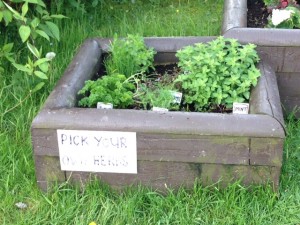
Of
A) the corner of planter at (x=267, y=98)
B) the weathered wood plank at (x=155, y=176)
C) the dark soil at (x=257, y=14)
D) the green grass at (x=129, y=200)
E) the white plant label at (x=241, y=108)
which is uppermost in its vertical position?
the dark soil at (x=257, y=14)

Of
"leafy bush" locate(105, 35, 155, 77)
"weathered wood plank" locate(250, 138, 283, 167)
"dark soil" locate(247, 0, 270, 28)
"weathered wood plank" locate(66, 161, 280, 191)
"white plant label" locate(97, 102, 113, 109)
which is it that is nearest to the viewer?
"weathered wood plank" locate(250, 138, 283, 167)

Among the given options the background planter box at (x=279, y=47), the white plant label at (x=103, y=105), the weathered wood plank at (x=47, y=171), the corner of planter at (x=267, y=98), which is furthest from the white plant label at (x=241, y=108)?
the weathered wood plank at (x=47, y=171)

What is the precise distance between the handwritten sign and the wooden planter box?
1.0 inches

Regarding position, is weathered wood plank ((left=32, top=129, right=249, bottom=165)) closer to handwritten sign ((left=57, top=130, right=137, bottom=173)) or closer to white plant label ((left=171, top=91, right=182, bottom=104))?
handwritten sign ((left=57, top=130, right=137, bottom=173))

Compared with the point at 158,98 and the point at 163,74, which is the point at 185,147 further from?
the point at 163,74

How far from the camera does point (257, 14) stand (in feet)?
13.7

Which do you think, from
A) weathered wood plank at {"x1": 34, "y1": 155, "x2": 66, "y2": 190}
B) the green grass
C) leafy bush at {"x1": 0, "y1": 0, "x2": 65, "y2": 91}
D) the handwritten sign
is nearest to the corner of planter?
the green grass

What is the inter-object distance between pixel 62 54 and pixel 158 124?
1521 millimetres

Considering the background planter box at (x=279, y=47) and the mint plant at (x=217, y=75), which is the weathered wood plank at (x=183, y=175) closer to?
the mint plant at (x=217, y=75)

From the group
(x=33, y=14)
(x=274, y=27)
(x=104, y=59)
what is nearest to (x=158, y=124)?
(x=104, y=59)

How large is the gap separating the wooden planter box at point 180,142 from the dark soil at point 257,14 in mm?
1068

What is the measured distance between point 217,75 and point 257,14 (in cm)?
109

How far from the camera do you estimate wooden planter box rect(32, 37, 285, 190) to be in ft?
9.32

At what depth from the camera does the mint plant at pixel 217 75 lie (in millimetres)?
3227
